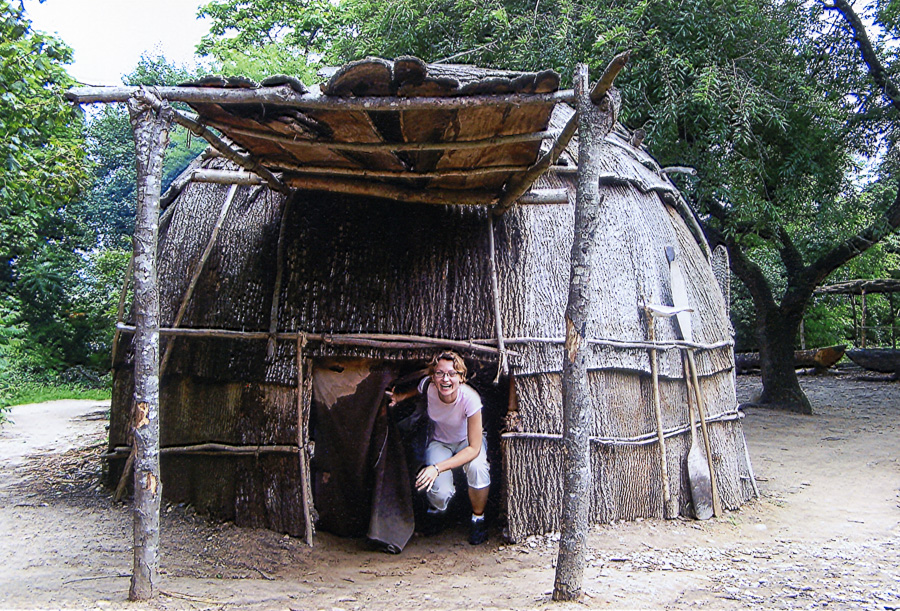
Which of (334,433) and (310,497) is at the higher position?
(334,433)

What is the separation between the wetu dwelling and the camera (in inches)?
196

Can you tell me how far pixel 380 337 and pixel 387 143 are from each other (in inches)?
61.2

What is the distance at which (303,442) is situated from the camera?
4.94m

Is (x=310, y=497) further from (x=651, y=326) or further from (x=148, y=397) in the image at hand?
(x=651, y=326)

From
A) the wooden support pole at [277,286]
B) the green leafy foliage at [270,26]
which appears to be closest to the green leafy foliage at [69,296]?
the green leafy foliage at [270,26]

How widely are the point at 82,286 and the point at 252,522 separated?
14881mm

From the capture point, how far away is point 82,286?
17.3m

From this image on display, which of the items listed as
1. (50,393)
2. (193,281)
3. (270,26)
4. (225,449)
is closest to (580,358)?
(225,449)

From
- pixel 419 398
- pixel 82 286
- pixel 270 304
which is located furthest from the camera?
pixel 82 286

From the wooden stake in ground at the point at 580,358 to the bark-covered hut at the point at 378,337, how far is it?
0.75 metres

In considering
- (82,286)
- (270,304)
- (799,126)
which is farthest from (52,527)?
(82,286)

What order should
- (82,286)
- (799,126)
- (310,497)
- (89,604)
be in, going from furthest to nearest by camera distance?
(82,286)
(799,126)
(310,497)
(89,604)

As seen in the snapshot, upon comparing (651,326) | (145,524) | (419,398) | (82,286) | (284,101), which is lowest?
(145,524)

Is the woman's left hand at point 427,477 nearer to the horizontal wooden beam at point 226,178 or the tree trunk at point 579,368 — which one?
the tree trunk at point 579,368
